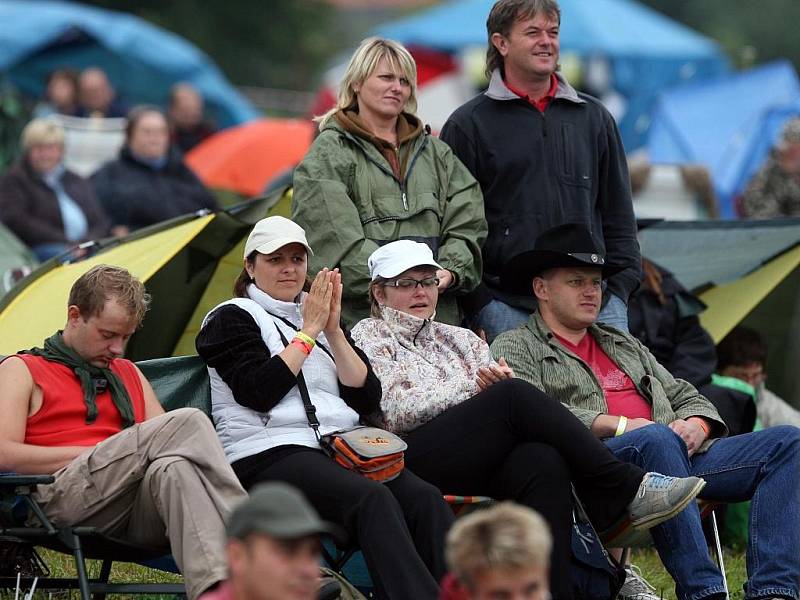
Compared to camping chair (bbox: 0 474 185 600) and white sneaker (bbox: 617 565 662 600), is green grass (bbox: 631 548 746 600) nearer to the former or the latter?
white sneaker (bbox: 617 565 662 600)

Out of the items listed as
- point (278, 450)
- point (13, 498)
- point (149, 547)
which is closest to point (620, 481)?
point (278, 450)

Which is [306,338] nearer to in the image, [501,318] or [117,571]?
[501,318]

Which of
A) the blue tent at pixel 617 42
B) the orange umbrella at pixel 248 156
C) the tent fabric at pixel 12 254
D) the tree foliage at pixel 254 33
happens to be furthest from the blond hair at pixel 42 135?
the tree foliage at pixel 254 33

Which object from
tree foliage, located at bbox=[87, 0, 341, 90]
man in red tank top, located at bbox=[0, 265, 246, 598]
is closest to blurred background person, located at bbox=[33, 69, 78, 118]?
man in red tank top, located at bbox=[0, 265, 246, 598]

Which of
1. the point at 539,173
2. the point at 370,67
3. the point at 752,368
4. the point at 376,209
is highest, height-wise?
the point at 370,67

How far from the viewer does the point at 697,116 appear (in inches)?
682

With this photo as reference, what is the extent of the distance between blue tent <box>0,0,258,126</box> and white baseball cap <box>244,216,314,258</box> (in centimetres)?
1466

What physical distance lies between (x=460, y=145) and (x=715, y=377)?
173 centimetres

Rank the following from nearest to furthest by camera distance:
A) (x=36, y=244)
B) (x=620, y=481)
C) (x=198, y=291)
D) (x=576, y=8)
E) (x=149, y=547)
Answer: (x=149, y=547) < (x=620, y=481) < (x=198, y=291) < (x=36, y=244) < (x=576, y=8)

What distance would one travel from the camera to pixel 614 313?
6.24 metres

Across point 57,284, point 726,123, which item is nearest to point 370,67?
point 57,284

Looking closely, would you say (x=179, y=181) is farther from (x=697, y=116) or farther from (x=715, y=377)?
(x=697, y=116)

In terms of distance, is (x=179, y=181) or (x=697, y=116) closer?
(x=179, y=181)

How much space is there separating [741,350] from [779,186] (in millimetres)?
3602
